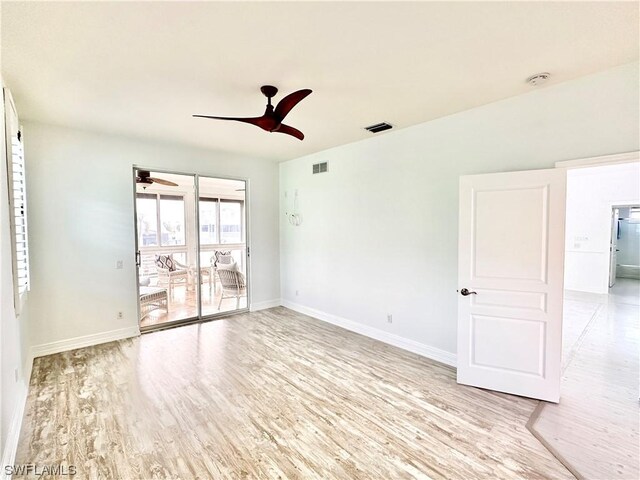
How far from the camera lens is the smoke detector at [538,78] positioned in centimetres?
248

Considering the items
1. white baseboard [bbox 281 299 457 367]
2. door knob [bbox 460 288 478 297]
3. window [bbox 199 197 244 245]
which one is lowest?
white baseboard [bbox 281 299 457 367]

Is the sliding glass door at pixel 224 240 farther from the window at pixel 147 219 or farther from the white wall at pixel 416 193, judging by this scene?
the white wall at pixel 416 193

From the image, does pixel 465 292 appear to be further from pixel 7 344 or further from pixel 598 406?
pixel 7 344

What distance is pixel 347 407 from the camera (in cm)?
261

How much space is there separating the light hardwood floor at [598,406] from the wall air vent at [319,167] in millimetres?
4008

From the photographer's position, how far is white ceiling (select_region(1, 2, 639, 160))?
1.76m

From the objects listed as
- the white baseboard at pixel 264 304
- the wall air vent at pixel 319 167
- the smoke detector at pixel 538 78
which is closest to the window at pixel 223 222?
the white baseboard at pixel 264 304

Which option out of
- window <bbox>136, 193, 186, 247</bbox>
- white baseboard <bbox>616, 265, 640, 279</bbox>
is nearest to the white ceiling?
window <bbox>136, 193, 186, 247</bbox>

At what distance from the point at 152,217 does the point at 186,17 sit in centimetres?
398

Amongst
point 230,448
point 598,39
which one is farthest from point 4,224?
point 598,39

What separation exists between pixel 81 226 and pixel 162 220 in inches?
60.9

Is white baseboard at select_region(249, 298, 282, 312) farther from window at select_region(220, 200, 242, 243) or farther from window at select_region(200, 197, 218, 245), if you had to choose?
window at select_region(200, 197, 218, 245)

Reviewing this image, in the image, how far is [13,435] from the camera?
6.83 feet

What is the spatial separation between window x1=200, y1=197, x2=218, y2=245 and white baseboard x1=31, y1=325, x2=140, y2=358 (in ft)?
5.77
